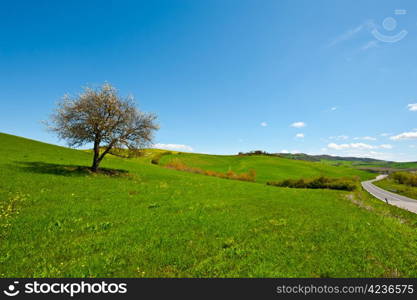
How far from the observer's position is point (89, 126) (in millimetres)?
25469

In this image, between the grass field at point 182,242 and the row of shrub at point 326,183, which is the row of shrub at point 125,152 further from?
the row of shrub at point 326,183

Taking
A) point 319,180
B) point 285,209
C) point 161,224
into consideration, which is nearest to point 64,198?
point 161,224

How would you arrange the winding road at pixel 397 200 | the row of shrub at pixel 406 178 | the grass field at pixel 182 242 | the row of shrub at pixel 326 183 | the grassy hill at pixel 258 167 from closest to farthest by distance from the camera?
the grass field at pixel 182 242, the winding road at pixel 397 200, the row of shrub at pixel 326 183, the grassy hill at pixel 258 167, the row of shrub at pixel 406 178

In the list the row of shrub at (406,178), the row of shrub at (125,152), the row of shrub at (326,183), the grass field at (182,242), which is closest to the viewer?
the grass field at (182,242)

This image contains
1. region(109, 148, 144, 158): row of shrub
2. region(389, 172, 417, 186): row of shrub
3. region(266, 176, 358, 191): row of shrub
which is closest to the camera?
region(109, 148, 144, 158): row of shrub

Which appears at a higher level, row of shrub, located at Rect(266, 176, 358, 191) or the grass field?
the grass field

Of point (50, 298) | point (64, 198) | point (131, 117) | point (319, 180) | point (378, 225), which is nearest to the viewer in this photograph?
point (50, 298)

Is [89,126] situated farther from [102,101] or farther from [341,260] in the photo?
[341,260]

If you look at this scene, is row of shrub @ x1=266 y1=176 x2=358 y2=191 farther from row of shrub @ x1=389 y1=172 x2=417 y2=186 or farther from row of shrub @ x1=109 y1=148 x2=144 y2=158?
row of shrub @ x1=389 y1=172 x2=417 y2=186

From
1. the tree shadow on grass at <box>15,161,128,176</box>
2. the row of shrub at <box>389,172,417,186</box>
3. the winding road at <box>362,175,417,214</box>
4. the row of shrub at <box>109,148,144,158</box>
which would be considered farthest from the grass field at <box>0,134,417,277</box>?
the row of shrub at <box>389,172,417,186</box>

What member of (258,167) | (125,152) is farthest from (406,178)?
(125,152)

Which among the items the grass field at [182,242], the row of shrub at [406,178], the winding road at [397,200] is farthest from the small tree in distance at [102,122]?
the row of shrub at [406,178]

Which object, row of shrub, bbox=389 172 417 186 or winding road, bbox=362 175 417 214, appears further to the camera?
row of shrub, bbox=389 172 417 186

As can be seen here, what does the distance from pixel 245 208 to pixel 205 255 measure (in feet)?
28.8
